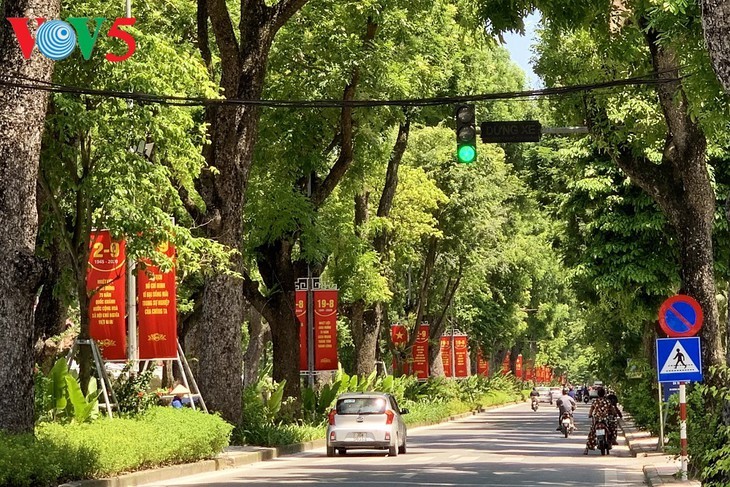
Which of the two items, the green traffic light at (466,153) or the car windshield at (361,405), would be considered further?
the car windshield at (361,405)

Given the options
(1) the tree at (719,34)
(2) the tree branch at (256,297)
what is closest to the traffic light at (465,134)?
(1) the tree at (719,34)

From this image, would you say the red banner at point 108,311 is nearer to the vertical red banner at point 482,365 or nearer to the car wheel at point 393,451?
the car wheel at point 393,451

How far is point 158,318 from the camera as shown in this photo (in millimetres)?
26844

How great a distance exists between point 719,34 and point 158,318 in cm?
1772

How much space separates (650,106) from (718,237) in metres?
5.77

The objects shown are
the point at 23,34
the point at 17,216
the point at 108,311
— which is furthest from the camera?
the point at 108,311

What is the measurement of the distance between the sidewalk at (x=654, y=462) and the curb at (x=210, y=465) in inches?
314

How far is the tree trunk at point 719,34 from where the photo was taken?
10617 millimetres

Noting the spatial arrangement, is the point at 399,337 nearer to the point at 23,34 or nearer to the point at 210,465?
the point at 210,465

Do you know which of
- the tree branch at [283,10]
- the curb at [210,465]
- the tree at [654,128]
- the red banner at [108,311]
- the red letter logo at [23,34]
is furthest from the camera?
the tree branch at [283,10]

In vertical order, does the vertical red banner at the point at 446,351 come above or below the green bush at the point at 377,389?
above

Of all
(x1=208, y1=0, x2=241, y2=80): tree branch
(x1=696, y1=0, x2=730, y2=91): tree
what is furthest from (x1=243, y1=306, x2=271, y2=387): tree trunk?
(x1=696, y1=0, x2=730, y2=91): tree

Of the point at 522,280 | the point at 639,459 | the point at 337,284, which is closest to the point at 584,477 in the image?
the point at 639,459

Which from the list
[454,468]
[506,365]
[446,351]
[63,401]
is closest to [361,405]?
[454,468]
